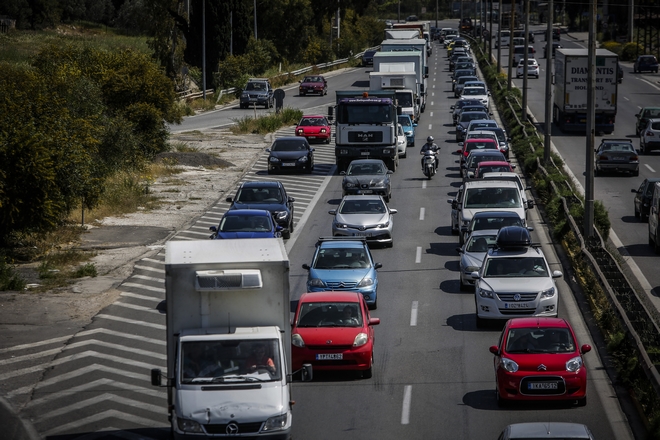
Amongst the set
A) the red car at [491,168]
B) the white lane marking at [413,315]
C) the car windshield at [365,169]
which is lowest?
the white lane marking at [413,315]

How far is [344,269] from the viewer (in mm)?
24594

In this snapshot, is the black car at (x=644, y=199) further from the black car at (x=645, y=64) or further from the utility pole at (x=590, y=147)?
the black car at (x=645, y=64)

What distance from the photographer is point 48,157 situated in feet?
92.2

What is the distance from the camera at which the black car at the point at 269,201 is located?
33.2 metres

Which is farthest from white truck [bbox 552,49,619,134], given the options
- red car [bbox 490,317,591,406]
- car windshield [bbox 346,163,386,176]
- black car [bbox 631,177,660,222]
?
red car [bbox 490,317,591,406]

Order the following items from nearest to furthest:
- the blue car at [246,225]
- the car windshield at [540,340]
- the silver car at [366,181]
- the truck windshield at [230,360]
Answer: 1. the truck windshield at [230,360]
2. the car windshield at [540,340]
3. the blue car at [246,225]
4. the silver car at [366,181]

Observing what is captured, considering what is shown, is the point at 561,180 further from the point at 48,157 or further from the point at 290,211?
the point at 48,157

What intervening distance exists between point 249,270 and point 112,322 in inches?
392

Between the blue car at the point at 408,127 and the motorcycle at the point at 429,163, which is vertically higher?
the blue car at the point at 408,127

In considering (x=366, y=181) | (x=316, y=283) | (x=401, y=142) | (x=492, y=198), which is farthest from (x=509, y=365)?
(x=401, y=142)

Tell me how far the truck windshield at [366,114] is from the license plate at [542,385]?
29.8 m

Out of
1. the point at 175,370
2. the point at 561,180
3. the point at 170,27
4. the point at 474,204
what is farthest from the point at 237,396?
the point at 170,27

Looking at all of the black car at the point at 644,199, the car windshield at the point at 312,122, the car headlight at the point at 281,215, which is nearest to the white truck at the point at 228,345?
the car headlight at the point at 281,215

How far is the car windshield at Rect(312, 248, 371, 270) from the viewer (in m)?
24.8
